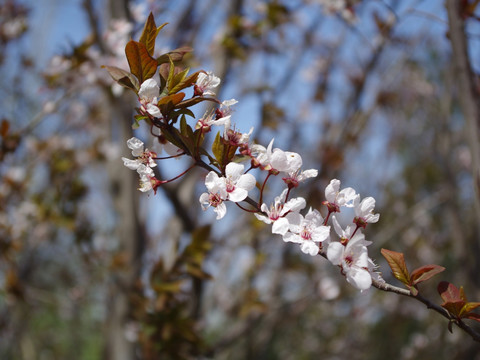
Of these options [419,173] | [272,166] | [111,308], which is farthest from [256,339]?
[419,173]

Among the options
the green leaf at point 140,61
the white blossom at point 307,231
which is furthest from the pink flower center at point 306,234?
the green leaf at point 140,61

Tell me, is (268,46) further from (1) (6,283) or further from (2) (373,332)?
(2) (373,332)

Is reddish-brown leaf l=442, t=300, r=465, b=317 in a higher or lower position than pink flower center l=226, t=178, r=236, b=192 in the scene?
lower

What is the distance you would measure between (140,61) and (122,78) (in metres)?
0.05

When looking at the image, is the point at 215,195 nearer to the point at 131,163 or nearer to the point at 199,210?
the point at 131,163

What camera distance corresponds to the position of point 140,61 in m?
0.70

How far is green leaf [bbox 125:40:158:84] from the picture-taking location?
0.68 m

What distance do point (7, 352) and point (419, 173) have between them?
5318 millimetres

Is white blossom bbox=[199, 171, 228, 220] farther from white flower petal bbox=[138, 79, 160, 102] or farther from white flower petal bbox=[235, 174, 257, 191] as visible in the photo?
white flower petal bbox=[138, 79, 160, 102]

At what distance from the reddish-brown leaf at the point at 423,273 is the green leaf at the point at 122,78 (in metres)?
0.60

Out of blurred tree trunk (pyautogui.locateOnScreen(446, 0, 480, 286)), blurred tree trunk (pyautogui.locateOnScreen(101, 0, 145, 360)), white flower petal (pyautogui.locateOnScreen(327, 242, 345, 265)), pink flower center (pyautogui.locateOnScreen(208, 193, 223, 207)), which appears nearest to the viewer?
white flower petal (pyautogui.locateOnScreen(327, 242, 345, 265))

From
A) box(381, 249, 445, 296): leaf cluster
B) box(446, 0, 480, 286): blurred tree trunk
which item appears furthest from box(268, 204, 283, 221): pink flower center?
box(446, 0, 480, 286): blurred tree trunk

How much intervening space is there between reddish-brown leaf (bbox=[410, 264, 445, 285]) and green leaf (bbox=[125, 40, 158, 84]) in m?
0.59

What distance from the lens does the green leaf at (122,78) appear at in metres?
0.72
